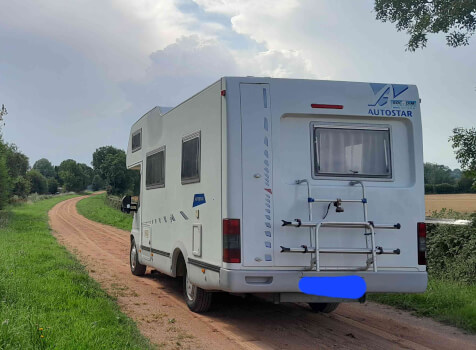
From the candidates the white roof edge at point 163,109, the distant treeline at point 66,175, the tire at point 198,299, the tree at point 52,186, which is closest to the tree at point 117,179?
the distant treeline at point 66,175

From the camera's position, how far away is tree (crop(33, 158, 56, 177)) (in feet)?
533

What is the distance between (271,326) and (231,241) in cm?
163

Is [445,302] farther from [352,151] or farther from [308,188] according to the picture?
[308,188]

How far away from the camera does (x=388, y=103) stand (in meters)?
6.62

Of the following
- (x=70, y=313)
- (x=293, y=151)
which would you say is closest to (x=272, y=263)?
(x=293, y=151)

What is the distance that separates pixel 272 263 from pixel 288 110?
1901mm

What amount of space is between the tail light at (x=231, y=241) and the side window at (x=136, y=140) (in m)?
4.92

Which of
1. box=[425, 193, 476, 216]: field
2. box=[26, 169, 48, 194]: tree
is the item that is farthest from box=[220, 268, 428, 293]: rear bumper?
box=[26, 169, 48, 194]: tree

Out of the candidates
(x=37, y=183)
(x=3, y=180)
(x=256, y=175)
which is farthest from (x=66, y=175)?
(x=256, y=175)

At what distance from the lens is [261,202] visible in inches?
244

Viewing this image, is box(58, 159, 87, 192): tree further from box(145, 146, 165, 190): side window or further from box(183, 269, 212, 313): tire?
box(183, 269, 212, 313): tire

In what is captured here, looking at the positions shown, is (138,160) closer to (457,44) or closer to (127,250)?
(127,250)

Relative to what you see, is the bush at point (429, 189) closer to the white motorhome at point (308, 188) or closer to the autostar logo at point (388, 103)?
the autostar logo at point (388, 103)

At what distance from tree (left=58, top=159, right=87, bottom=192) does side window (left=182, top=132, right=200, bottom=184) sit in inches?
4479
